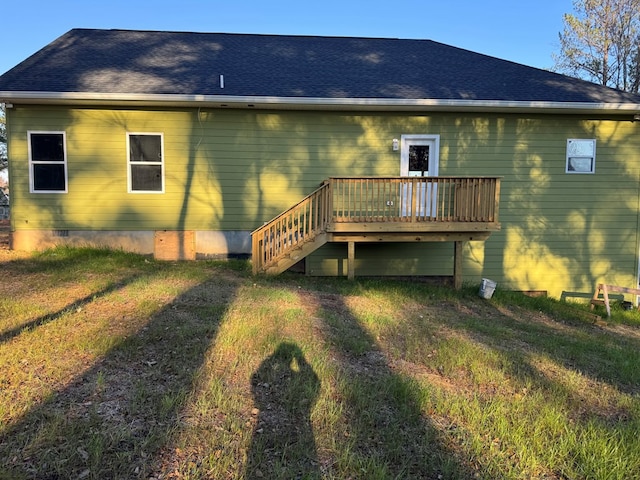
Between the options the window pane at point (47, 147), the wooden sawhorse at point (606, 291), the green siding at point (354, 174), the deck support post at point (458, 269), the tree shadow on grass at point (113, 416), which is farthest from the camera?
the green siding at point (354, 174)

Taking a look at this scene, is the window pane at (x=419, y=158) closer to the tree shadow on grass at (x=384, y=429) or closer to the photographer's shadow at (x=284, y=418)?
the tree shadow on grass at (x=384, y=429)

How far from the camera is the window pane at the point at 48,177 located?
934cm

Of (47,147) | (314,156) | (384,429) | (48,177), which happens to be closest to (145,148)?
(47,147)

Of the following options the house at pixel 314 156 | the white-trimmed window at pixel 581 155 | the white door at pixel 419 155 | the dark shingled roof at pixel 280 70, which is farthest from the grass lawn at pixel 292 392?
the white-trimmed window at pixel 581 155

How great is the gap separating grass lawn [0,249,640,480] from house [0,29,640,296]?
11.0 ft

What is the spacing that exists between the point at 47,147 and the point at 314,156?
5731 mm

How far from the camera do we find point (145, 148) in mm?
9523

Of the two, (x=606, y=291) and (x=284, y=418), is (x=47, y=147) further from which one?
(x=606, y=291)

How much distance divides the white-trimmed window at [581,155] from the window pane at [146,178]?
30.4 ft

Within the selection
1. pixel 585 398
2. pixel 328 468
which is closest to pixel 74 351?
pixel 328 468

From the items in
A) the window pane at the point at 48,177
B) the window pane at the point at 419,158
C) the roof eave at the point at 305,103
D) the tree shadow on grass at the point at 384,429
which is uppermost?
the roof eave at the point at 305,103

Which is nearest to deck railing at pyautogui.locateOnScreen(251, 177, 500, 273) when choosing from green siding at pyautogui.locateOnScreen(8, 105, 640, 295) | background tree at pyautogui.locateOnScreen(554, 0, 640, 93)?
green siding at pyautogui.locateOnScreen(8, 105, 640, 295)

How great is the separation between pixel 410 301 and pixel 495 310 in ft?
5.42

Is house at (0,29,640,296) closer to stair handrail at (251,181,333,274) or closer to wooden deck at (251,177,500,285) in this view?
stair handrail at (251,181,333,274)
